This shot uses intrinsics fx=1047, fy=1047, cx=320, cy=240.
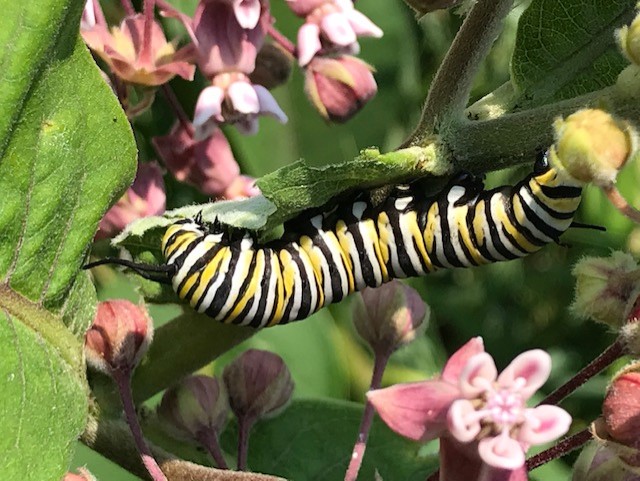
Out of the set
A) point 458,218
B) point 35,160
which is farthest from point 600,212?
point 35,160

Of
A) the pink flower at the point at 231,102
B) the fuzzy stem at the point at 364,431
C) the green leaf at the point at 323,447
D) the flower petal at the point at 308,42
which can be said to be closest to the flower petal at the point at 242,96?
the pink flower at the point at 231,102

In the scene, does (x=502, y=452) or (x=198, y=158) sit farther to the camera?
(x=198, y=158)

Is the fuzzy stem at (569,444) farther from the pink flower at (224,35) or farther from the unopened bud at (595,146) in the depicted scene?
the pink flower at (224,35)

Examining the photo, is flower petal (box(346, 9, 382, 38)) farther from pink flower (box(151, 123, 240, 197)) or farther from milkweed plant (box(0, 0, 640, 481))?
pink flower (box(151, 123, 240, 197))

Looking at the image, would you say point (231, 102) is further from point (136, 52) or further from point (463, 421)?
point (463, 421)

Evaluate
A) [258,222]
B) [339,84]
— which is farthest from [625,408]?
[339,84]

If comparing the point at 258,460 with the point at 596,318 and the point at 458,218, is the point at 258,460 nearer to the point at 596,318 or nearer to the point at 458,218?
the point at 458,218

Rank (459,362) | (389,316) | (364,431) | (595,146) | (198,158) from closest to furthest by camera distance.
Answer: (595,146)
(459,362)
(364,431)
(389,316)
(198,158)
